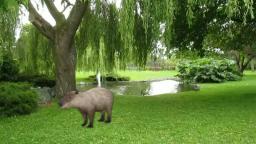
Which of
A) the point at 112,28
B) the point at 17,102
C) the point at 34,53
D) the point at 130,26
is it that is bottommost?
the point at 17,102

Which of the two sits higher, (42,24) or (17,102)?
(42,24)

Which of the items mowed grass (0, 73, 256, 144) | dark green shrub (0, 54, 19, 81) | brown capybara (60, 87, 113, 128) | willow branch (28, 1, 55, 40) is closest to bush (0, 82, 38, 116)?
mowed grass (0, 73, 256, 144)

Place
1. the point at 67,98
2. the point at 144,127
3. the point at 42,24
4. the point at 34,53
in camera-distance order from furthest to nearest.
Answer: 1. the point at 34,53
2. the point at 144,127
3. the point at 42,24
4. the point at 67,98

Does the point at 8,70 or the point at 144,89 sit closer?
the point at 8,70

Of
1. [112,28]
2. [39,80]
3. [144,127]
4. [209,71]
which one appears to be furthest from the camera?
[209,71]

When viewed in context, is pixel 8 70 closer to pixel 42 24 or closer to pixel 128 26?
pixel 42 24

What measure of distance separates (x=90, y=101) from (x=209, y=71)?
97.0 feet

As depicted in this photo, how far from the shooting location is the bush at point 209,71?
1239 inches

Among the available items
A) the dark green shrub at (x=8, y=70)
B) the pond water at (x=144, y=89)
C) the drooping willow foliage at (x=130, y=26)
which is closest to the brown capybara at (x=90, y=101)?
the drooping willow foliage at (x=130, y=26)

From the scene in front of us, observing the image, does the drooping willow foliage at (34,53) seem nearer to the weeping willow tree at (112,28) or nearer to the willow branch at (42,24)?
the weeping willow tree at (112,28)

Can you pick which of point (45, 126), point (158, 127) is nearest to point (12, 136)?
point (45, 126)

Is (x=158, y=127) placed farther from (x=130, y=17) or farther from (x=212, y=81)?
(x=212, y=81)

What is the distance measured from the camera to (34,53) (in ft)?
57.7

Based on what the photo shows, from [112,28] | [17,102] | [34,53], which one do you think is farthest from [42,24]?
[34,53]
